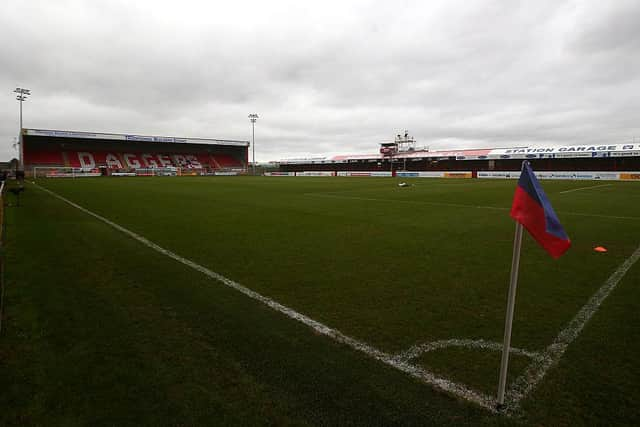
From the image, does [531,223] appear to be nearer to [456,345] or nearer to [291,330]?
[456,345]

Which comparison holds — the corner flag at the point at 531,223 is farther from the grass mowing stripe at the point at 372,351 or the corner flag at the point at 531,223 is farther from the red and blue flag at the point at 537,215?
the grass mowing stripe at the point at 372,351

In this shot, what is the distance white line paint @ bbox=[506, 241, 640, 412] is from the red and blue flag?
1.20 meters

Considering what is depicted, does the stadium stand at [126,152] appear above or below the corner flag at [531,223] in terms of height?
above

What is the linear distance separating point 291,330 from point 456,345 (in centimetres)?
172

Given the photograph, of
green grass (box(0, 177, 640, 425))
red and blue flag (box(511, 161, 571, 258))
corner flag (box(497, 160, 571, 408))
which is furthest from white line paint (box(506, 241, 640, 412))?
red and blue flag (box(511, 161, 571, 258))

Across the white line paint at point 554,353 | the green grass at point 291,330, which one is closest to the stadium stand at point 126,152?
the green grass at point 291,330

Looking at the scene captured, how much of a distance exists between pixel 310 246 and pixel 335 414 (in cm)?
546

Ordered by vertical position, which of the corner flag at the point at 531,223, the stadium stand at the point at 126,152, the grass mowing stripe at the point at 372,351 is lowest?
the grass mowing stripe at the point at 372,351

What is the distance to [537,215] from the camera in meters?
2.70

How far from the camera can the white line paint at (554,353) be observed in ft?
9.52

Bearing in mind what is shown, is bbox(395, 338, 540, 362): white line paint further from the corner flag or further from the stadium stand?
the stadium stand

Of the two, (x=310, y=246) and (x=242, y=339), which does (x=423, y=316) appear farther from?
(x=310, y=246)

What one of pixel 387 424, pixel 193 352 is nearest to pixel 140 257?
pixel 193 352

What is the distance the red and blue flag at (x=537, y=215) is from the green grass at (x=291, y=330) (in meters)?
1.25
